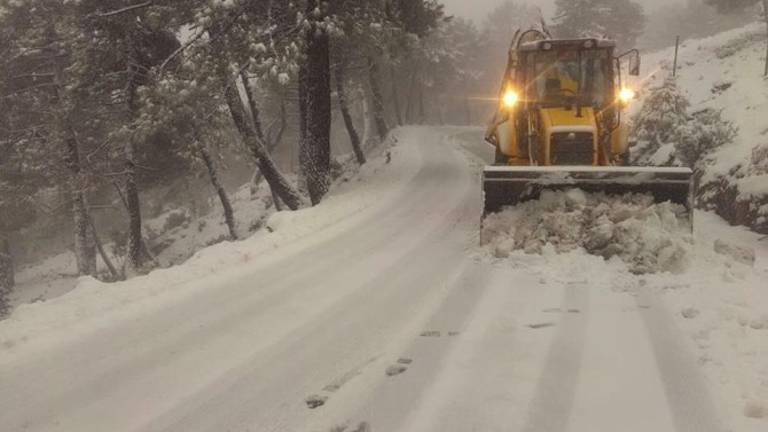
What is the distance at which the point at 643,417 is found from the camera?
3.30 meters

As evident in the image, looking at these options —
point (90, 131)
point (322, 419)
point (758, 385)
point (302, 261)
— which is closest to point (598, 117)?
point (302, 261)

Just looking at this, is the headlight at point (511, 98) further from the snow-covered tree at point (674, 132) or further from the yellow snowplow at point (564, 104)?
the snow-covered tree at point (674, 132)

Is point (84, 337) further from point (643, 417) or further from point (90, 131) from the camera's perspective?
point (90, 131)

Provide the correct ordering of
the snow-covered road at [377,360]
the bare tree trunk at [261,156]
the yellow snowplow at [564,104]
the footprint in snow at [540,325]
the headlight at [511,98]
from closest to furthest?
the snow-covered road at [377,360] < the footprint in snow at [540,325] < the yellow snowplow at [564,104] < the headlight at [511,98] < the bare tree trunk at [261,156]

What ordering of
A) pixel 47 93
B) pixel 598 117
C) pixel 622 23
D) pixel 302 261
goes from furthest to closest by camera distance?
pixel 622 23 < pixel 47 93 < pixel 598 117 < pixel 302 261

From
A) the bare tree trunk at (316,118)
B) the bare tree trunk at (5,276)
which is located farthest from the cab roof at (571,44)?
the bare tree trunk at (5,276)

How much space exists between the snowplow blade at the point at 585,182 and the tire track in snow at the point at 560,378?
2391mm

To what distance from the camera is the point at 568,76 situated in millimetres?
9266

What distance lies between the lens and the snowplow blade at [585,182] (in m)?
6.92

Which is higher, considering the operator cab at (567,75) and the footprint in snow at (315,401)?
the operator cab at (567,75)

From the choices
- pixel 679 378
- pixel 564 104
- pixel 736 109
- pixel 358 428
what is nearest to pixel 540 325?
pixel 679 378

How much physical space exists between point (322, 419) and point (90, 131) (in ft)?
63.6

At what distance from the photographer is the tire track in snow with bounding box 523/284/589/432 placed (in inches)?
130

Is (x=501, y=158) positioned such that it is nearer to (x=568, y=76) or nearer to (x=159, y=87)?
(x=568, y=76)
